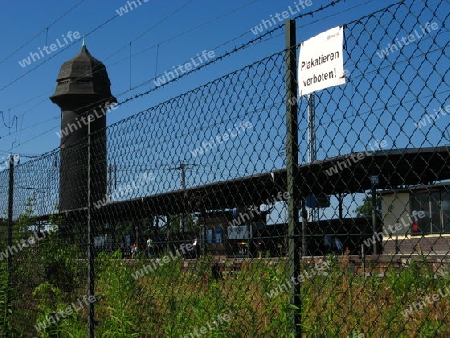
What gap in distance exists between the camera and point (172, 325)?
492 centimetres

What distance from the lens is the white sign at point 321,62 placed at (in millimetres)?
3311

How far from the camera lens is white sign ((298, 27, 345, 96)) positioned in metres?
3.31

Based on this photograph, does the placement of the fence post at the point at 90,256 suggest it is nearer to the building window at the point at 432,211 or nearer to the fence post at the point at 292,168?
the fence post at the point at 292,168

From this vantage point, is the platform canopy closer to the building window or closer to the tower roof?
the building window

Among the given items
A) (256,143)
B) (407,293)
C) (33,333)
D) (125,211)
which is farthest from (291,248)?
(33,333)

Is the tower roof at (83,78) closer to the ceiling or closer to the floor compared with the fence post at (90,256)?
closer to the ceiling

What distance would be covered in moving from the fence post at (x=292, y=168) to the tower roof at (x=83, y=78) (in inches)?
1491

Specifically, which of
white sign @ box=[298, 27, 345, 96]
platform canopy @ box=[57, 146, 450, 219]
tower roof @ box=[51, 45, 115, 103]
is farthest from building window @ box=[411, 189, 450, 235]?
tower roof @ box=[51, 45, 115, 103]

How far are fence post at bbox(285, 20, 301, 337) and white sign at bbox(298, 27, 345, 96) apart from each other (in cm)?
11

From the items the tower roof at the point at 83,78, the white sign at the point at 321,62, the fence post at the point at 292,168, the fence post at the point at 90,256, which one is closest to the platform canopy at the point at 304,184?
the fence post at the point at 292,168

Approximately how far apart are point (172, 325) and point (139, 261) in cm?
196

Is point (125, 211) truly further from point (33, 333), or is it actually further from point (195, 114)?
point (33, 333)

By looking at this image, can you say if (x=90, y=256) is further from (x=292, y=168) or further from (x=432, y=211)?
(x=432, y=211)

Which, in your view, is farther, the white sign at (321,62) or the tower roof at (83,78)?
the tower roof at (83,78)
